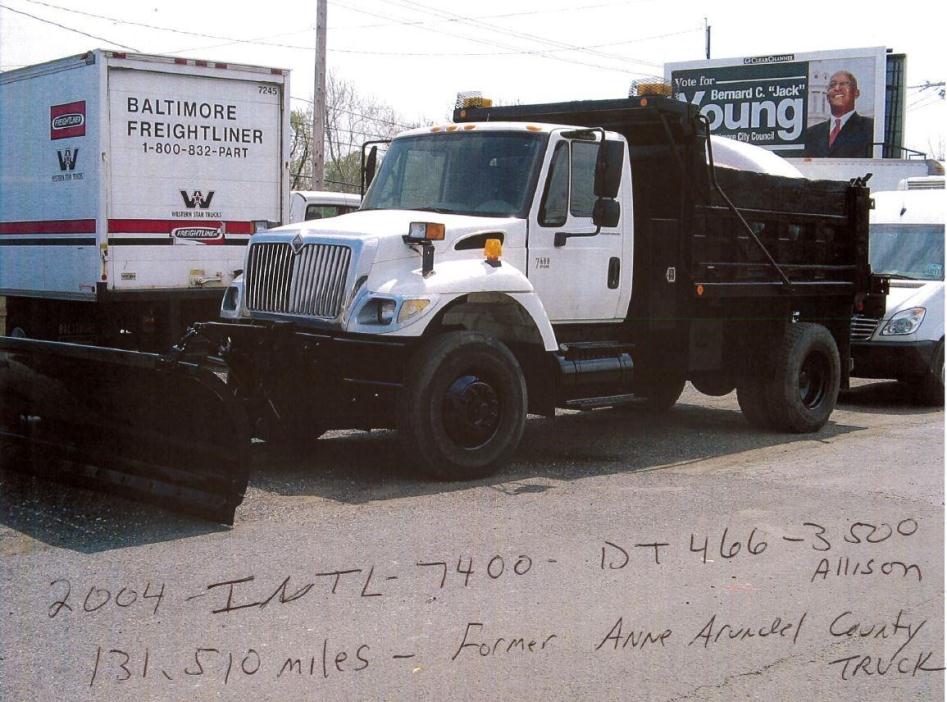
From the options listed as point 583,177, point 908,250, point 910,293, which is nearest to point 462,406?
point 583,177

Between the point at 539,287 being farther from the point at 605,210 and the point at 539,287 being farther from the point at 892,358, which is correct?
the point at 892,358

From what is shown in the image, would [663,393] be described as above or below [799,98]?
below

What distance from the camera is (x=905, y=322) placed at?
1289 cm

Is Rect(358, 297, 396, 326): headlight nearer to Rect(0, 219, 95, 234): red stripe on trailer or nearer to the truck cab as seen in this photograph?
the truck cab

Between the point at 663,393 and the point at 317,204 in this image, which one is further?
the point at 317,204

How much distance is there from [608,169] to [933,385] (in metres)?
5.55

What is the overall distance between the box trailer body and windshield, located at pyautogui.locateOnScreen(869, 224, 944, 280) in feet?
23.9

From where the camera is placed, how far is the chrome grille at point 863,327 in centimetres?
1307

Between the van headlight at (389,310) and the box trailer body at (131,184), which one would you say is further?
the box trailer body at (131,184)

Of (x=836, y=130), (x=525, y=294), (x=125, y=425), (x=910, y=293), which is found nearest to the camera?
(x=125, y=425)

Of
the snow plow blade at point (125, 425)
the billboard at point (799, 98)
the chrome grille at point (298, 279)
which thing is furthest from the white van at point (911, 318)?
the billboard at point (799, 98)

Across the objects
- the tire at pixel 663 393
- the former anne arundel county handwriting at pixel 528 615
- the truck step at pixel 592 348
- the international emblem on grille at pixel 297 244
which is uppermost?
the international emblem on grille at pixel 297 244

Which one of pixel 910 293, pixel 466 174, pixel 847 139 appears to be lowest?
pixel 910 293

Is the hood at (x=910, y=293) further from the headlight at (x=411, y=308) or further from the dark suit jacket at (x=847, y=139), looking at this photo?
the dark suit jacket at (x=847, y=139)
